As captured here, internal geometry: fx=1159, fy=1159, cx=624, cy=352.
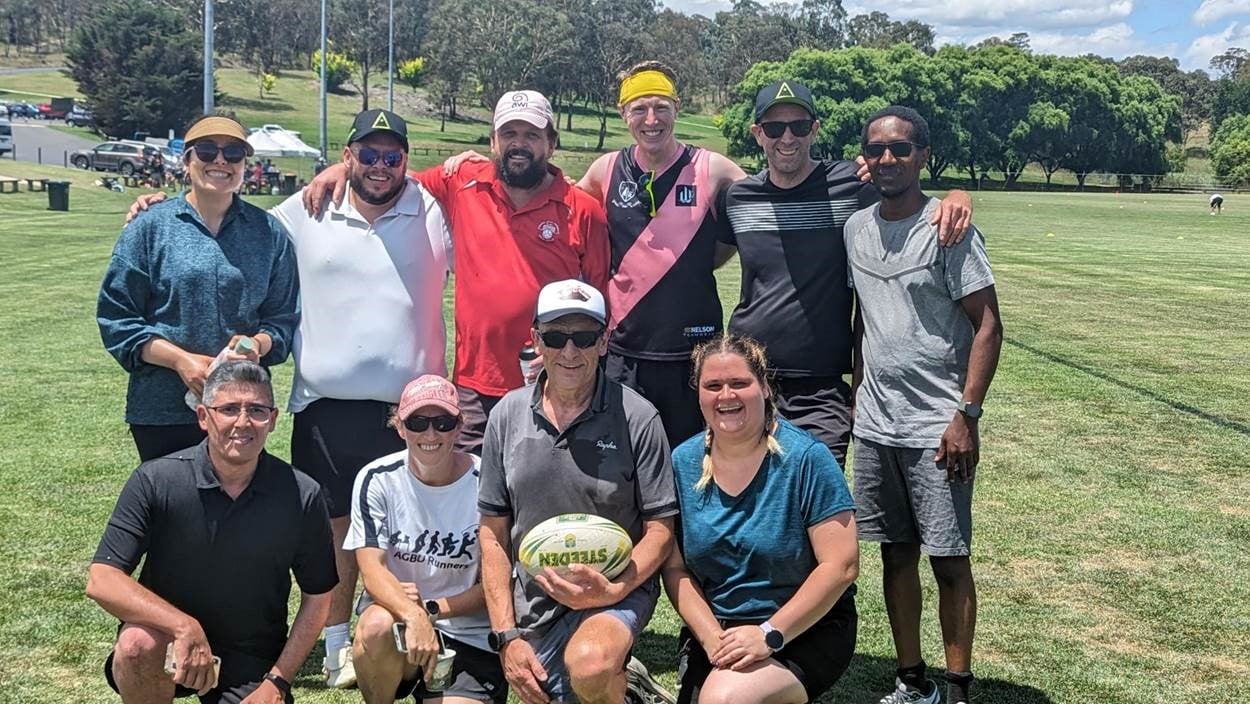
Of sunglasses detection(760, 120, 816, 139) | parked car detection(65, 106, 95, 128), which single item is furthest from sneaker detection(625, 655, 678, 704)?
parked car detection(65, 106, 95, 128)

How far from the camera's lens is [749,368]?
4.19 metres

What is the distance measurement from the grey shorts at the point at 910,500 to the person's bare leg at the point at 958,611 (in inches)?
3.8

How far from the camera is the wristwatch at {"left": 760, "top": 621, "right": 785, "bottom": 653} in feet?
13.2

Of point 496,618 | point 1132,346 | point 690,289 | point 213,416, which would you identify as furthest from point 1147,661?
point 1132,346

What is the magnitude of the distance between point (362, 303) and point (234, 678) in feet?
5.56

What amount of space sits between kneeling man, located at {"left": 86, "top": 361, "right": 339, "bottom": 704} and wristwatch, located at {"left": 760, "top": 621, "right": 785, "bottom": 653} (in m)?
1.60

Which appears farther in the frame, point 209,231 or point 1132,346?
point 1132,346

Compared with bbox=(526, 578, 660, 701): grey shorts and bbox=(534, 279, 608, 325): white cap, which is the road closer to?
bbox=(534, 279, 608, 325): white cap

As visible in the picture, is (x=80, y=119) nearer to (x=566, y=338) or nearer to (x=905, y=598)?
(x=566, y=338)

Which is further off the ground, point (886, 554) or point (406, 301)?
point (406, 301)

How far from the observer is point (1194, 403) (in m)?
12.2

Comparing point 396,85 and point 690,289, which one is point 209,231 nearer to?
point 690,289

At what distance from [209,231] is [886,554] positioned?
3261 mm

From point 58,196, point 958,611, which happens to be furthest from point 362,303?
point 58,196
